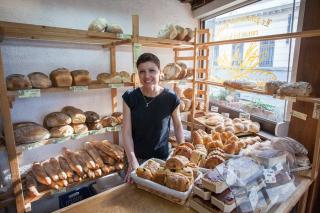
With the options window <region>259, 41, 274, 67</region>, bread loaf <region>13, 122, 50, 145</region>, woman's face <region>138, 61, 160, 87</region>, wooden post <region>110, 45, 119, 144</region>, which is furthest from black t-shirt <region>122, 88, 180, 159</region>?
window <region>259, 41, 274, 67</region>

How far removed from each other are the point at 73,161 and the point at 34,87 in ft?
2.49

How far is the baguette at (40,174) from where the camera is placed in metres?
1.72

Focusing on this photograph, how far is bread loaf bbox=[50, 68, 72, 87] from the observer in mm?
1713

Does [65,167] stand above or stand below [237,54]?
below

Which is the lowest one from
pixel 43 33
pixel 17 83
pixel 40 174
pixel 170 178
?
pixel 40 174

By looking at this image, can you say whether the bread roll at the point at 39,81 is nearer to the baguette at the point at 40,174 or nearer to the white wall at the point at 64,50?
the white wall at the point at 64,50

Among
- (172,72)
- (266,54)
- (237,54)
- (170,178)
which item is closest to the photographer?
(170,178)

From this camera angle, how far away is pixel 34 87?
1601 mm

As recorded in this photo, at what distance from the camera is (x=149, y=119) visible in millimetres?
1517

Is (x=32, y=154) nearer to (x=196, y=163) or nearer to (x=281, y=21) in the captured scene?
(x=196, y=163)

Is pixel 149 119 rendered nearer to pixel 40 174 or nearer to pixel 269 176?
pixel 269 176

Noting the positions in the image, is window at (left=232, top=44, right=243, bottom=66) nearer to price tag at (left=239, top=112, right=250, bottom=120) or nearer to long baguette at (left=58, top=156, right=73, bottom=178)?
price tag at (left=239, top=112, right=250, bottom=120)

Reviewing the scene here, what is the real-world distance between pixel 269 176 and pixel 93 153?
1618mm

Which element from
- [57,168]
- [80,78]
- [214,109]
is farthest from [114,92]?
[214,109]
